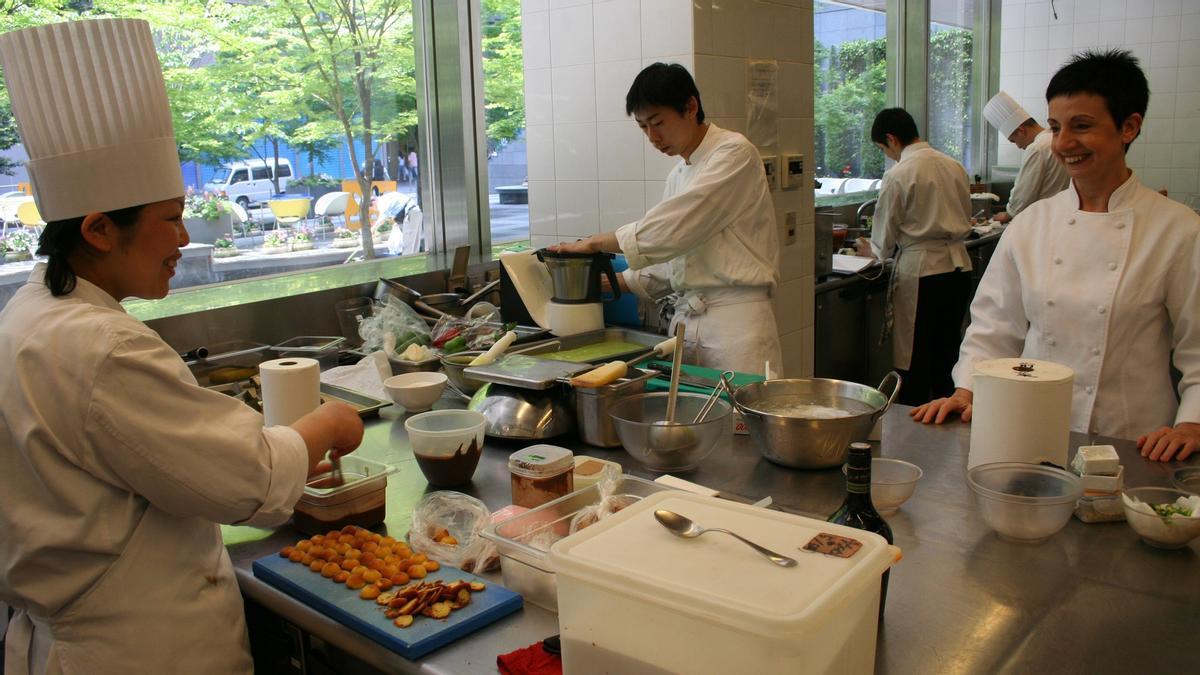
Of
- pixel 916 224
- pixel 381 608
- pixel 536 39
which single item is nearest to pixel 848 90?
pixel 916 224

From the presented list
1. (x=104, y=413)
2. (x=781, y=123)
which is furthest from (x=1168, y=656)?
(x=781, y=123)

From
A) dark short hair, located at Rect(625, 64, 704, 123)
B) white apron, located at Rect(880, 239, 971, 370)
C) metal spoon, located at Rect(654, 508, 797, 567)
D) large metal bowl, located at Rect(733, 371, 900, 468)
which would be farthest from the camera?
white apron, located at Rect(880, 239, 971, 370)

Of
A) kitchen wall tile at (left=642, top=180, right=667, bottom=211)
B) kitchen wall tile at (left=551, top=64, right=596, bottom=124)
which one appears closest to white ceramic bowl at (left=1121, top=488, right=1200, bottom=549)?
kitchen wall tile at (left=642, top=180, right=667, bottom=211)

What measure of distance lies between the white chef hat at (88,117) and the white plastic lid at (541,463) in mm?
751

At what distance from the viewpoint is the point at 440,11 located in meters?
4.04

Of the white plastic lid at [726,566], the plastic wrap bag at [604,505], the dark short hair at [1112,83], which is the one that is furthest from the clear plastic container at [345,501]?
the dark short hair at [1112,83]

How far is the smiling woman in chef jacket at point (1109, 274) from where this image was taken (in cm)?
223

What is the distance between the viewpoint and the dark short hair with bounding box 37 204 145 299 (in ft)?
4.69

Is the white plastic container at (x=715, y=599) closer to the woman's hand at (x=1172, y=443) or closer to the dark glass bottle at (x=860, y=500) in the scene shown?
the dark glass bottle at (x=860, y=500)

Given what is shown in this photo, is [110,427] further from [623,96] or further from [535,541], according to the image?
[623,96]

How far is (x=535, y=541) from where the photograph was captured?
1527mm

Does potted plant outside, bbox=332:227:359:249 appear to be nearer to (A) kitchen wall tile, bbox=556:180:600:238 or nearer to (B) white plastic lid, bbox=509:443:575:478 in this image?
(A) kitchen wall tile, bbox=556:180:600:238

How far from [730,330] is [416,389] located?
4.29 feet

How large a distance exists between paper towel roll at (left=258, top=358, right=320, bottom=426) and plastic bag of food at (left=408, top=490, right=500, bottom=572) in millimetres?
464
